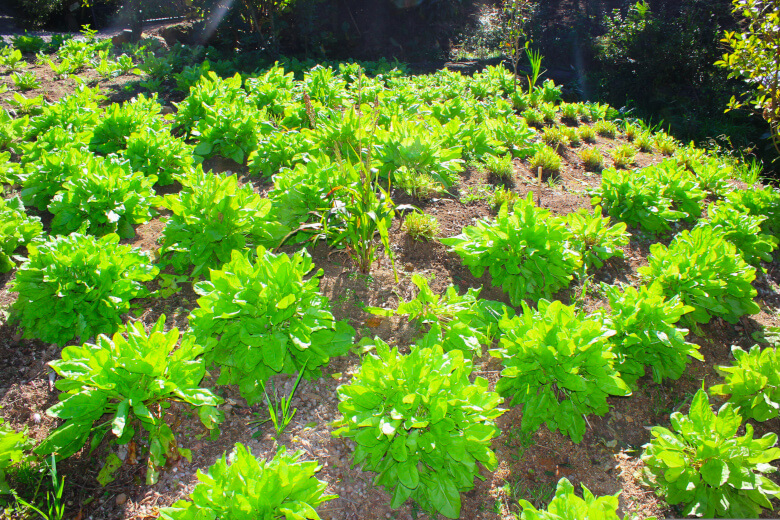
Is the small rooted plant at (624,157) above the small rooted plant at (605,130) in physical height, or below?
below

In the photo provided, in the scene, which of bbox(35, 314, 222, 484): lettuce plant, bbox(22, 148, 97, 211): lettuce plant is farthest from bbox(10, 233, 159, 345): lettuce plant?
bbox(22, 148, 97, 211): lettuce plant

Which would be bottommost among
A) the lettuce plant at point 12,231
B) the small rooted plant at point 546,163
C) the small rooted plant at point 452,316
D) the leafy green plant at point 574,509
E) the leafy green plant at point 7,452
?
the leafy green plant at point 7,452

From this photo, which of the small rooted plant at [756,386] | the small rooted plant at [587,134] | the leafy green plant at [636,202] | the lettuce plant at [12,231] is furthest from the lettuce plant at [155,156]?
the small rooted plant at [587,134]

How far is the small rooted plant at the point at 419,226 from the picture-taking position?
3.76 meters

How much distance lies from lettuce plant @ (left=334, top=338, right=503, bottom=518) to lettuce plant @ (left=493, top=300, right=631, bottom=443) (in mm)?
387

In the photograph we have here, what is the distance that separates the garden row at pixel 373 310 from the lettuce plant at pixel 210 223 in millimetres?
16

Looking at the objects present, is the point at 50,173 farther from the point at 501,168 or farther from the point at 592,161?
the point at 592,161

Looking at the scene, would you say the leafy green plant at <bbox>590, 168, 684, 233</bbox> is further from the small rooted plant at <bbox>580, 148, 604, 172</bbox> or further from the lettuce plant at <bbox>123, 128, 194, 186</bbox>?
the lettuce plant at <bbox>123, 128, 194, 186</bbox>

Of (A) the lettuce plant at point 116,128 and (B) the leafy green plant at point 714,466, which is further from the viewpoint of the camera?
(A) the lettuce plant at point 116,128

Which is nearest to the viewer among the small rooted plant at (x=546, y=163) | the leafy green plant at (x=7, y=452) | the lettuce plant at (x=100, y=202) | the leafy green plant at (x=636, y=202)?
the leafy green plant at (x=7, y=452)

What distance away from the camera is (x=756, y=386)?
260 centimetres

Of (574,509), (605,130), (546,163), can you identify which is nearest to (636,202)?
(546,163)

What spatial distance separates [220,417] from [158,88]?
23.7 feet

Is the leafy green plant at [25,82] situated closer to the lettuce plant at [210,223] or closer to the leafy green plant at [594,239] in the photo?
the lettuce plant at [210,223]
